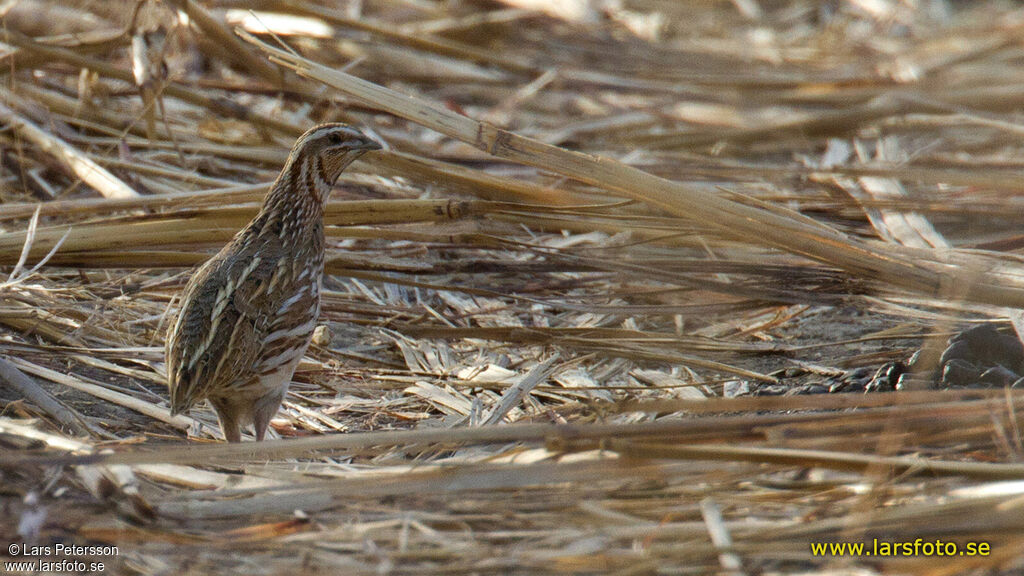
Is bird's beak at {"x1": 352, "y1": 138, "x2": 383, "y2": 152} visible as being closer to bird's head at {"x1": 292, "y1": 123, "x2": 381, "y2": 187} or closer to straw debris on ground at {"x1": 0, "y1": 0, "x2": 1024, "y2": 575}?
bird's head at {"x1": 292, "y1": 123, "x2": 381, "y2": 187}

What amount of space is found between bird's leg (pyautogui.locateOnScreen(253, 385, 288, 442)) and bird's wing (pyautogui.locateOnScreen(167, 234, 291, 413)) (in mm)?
210

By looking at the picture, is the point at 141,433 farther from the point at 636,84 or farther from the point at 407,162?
A: the point at 636,84

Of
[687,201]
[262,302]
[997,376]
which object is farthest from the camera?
[262,302]

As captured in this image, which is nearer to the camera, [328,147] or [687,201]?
[687,201]

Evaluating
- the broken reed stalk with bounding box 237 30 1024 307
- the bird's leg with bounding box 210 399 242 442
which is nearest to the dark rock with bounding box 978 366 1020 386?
the broken reed stalk with bounding box 237 30 1024 307

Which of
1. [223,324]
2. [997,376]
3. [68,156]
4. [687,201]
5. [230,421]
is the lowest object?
[230,421]

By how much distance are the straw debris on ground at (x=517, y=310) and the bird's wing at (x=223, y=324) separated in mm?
384

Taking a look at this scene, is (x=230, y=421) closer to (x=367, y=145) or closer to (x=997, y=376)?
(x=367, y=145)

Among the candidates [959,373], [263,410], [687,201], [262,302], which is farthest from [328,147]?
[959,373]

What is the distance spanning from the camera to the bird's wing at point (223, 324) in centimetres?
454

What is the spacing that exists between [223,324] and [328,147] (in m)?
1.04

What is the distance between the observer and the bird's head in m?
5.13

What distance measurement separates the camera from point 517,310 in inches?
243

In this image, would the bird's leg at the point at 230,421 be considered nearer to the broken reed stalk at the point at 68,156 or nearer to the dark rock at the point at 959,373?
the broken reed stalk at the point at 68,156
